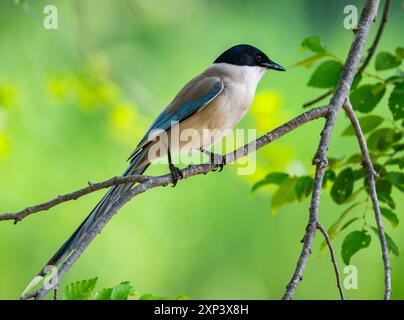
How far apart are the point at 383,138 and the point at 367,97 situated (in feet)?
0.32

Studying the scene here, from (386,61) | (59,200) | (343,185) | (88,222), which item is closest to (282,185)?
(343,185)

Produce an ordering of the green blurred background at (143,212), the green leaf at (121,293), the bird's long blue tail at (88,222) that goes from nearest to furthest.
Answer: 1. the green leaf at (121,293)
2. the bird's long blue tail at (88,222)
3. the green blurred background at (143,212)

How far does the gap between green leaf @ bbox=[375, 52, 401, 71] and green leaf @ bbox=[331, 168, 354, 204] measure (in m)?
0.24

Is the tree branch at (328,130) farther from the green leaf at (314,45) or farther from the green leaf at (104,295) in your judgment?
the green leaf at (104,295)

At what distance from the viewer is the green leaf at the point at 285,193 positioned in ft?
5.43

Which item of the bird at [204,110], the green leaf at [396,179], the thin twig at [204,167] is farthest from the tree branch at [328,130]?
the bird at [204,110]

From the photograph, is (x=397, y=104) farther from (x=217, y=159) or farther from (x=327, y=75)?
(x=217, y=159)

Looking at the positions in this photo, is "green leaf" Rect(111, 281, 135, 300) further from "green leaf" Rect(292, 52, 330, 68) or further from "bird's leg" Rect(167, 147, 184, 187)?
"green leaf" Rect(292, 52, 330, 68)

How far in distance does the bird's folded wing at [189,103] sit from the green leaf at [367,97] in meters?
0.33

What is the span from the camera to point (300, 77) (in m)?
3.28

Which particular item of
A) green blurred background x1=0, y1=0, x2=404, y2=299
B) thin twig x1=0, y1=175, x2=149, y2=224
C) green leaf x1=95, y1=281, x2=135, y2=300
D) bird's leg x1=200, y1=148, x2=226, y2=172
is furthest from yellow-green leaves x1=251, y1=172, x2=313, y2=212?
green blurred background x1=0, y1=0, x2=404, y2=299
